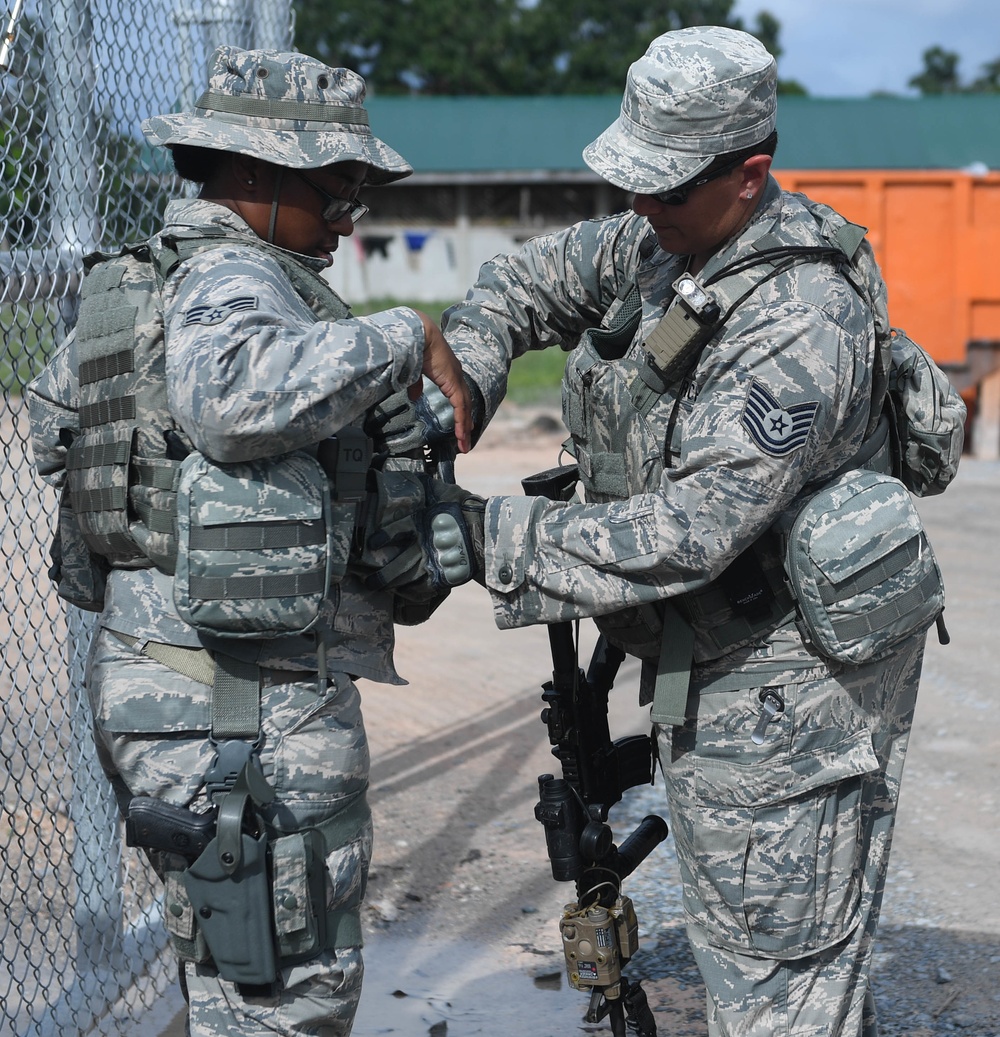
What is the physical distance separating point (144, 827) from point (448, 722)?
3351 millimetres

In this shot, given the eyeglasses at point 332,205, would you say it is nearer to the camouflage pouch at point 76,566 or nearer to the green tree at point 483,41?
the camouflage pouch at point 76,566

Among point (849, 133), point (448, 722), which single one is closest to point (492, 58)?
point (849, 133)

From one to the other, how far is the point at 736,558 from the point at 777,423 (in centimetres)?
32

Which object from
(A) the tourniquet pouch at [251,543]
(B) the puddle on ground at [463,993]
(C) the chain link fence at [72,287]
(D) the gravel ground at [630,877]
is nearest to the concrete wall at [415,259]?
(D) the gravel ground at [630,877]

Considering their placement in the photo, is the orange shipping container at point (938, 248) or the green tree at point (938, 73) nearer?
the orange shipping container at point (938, 248)

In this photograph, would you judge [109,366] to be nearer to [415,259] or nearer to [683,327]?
[683,327]

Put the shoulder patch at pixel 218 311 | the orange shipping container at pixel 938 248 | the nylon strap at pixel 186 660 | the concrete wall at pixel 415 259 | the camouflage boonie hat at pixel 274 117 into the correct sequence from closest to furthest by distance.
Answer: the shoulder patch at pixel 218 311 < the camouflage boonie hat at pixel 274 117 < the nylon strap at pixel 186 660 < the orange shipping container at pixel 938 248 < the concrete wall at pixel 415 259

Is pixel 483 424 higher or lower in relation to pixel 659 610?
higher

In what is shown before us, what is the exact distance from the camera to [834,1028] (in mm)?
2553

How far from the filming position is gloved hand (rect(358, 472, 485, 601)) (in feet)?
7.54

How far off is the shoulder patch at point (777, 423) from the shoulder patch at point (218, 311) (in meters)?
0.89

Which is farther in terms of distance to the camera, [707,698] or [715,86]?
[707,698]

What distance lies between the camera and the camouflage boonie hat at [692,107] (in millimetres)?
2307

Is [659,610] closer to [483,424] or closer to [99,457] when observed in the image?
[483,424]
